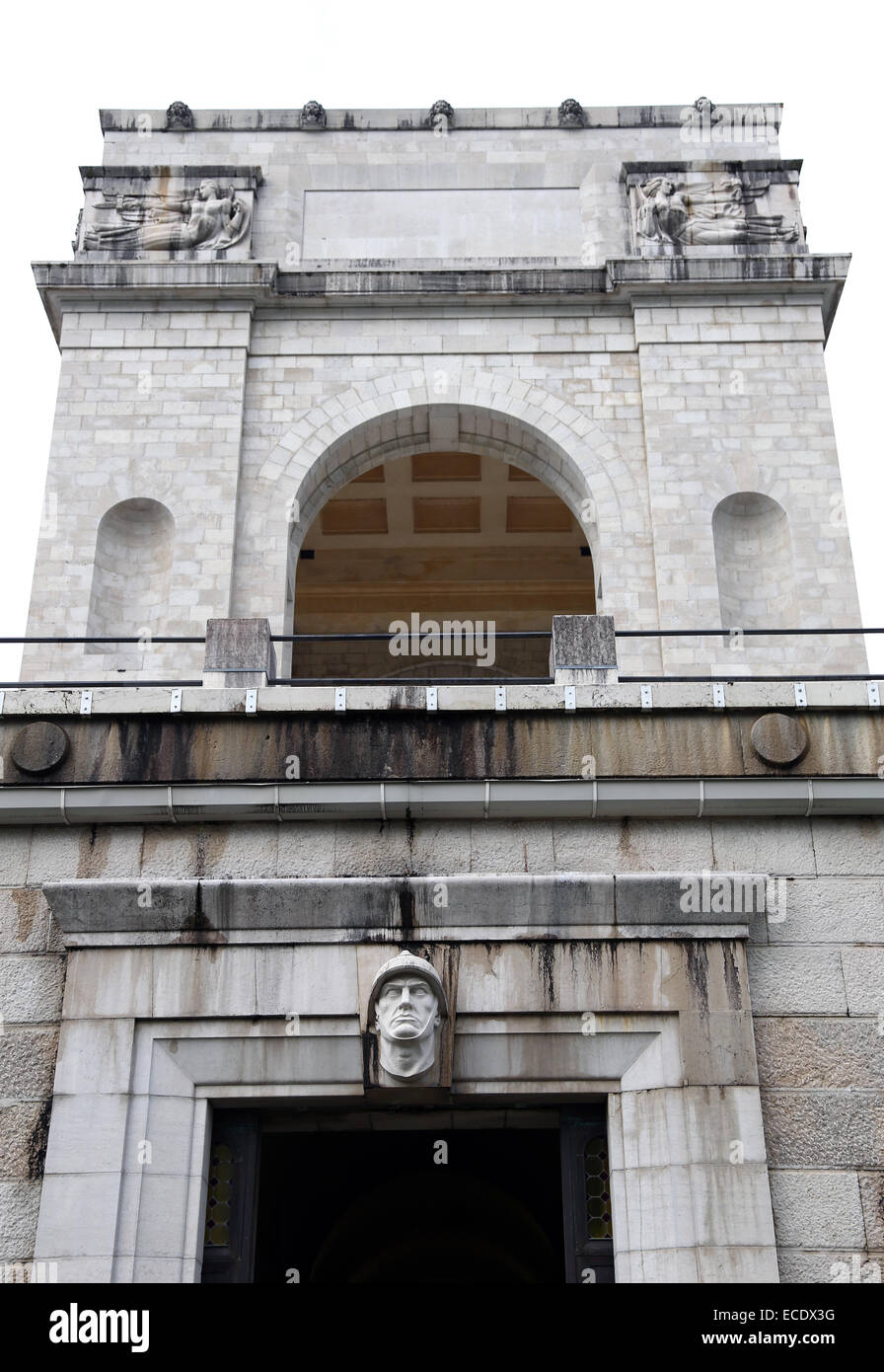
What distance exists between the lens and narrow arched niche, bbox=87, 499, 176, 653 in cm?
1973

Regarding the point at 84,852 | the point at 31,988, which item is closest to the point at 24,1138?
the point at 31,988

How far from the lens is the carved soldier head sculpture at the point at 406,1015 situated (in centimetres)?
1238

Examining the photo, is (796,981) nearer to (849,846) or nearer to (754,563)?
(849,846)

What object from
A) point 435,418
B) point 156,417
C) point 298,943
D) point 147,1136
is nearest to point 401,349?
point 435,418

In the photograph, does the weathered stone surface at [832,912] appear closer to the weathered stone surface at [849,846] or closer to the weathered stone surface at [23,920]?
the weathered stone surface at [849,846]

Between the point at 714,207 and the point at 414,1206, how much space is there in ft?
50.7

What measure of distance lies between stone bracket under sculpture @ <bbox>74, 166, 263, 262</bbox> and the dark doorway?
1300 centimetres

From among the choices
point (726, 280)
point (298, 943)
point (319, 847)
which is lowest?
point (298, 943)

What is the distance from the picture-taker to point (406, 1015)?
12367 millimetres

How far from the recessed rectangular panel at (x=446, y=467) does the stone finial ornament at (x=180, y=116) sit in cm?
666

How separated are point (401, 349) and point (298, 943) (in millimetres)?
11112

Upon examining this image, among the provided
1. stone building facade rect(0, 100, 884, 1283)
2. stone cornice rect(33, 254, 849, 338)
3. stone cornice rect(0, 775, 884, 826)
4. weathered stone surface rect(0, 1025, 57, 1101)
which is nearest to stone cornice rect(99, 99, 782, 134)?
stone cornice rect(33, 254, 849, 338)
